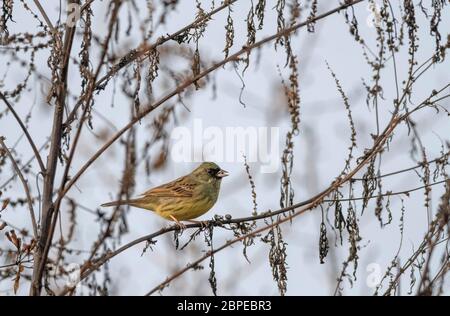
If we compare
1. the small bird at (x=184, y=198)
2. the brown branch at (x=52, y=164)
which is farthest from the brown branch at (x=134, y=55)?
the small bird at (x=184, y=198)

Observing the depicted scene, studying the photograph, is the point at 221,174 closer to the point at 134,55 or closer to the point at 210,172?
the point at 210,172

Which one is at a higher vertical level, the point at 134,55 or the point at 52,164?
the point at 134,55

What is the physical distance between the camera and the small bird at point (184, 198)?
7426 mm

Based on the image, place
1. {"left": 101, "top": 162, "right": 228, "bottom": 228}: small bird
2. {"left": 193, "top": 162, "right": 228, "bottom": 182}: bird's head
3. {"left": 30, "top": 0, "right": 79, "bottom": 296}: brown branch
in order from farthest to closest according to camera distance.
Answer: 1. {"left": 193, "top": 162, "right": 228, "bottom": 182}: bird's head
2. {"left": 101, "top": 162, "right": 228, "bottom": 228}: small bird
3. {"left": 30, "top": 0, "right": 79, "bottom": 296}: brown branch

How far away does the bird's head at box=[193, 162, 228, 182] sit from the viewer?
7.83 meters

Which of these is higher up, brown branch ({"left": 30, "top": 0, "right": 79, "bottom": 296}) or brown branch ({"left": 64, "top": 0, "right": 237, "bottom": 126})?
brown branch ({"left": 64, "top": 0, "right": 237, "bottom": 126})

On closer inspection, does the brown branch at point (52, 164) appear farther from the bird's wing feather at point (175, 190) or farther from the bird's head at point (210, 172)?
the bird's head at point (210, 172)

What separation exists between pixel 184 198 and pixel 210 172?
53cm

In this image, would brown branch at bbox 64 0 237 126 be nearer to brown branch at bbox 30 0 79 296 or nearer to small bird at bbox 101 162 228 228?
brown branch at bbox 30 0 79 296

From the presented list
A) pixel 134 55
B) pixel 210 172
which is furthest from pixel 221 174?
pixel 134 55

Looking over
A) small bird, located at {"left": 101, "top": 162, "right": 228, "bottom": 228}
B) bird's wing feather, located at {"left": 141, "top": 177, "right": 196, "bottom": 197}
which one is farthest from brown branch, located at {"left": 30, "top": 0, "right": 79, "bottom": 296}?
bird's wing feather, located at {"left": 141, "top": 177, "right": 196, "bottom": 197}

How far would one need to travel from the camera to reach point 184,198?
750 centimetres
